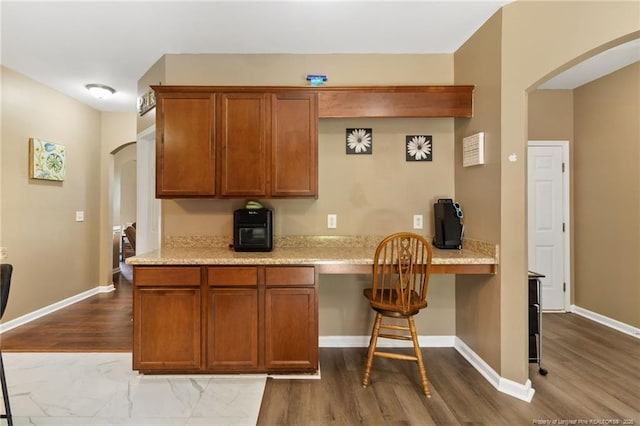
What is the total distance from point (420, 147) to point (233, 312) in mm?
2118

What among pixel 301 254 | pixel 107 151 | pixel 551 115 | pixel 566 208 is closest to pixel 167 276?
pixel 301 254

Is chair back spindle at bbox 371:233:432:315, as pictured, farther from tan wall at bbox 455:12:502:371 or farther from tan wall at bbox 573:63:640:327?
tan wall at bbox 573:63:640:327

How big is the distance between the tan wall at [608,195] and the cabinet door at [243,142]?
363 cm

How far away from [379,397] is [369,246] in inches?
47.0

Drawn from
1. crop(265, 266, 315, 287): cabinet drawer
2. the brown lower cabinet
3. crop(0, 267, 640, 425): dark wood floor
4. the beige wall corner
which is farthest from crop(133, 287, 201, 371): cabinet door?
the beige wall corner

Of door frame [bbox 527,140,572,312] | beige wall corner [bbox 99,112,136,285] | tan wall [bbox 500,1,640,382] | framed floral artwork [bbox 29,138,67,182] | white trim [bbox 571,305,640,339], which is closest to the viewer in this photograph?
tan wall [bbox 500,1,640,382]

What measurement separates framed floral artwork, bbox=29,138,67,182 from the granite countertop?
206cm

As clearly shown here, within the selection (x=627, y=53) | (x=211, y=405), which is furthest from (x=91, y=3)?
(x=627, y=53)

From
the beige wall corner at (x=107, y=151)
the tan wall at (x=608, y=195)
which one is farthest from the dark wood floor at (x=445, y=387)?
the beige wall corner at (x=107, y=151)

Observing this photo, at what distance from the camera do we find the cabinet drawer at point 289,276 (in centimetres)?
222

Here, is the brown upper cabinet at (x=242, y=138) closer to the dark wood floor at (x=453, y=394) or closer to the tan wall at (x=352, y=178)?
the tan wall at (x=352, y=178)

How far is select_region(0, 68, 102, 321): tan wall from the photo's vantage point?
10.6ft

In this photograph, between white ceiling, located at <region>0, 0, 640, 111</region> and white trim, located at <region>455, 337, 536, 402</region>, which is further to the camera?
white ceiling, located at <region>0, 0, 640, 111</region>

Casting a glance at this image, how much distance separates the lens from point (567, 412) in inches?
75.3
